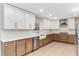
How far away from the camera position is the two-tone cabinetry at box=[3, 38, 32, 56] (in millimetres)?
2570

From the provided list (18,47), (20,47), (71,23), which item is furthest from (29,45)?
(71,23)

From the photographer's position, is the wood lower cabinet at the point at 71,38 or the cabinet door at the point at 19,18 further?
the wood lower cabinet at the point at 71,38

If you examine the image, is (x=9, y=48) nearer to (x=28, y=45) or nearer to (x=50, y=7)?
(x=28, y=45)

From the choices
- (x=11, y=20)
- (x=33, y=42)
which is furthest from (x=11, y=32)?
(x=33, y=42)

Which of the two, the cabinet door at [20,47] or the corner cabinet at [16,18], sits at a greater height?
the corner cabinet at [16,18]

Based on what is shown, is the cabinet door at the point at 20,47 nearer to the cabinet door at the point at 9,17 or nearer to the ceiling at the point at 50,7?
the cabinet door at the point at 9,17

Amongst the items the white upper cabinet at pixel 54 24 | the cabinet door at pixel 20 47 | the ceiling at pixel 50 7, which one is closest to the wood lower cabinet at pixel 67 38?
the white upper cabinet at pixel 54 24

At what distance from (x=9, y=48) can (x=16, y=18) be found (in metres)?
1.20

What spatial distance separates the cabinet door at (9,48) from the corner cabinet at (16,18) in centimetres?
59

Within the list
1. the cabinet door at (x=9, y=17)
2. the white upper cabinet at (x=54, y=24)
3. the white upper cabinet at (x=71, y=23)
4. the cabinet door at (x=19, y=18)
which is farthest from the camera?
the white upper cabinet at (x=54, y=24)

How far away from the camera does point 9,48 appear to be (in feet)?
8.64

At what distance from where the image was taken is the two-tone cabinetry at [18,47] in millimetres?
2570

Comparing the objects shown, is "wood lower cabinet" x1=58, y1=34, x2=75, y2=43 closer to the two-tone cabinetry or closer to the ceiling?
the ceiling

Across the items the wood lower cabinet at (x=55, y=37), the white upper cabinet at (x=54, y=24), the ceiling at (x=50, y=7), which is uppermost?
the ceiling at (x=50, y=7)
